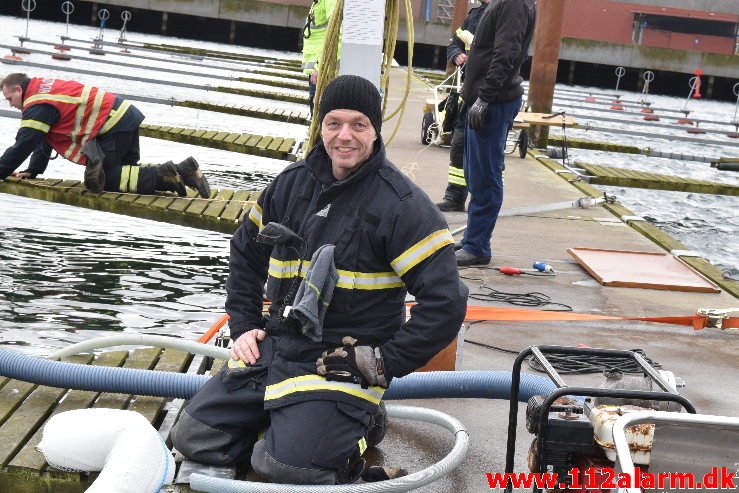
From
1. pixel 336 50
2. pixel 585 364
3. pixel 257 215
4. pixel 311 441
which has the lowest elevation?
pixel 585 364

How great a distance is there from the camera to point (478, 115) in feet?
20.0

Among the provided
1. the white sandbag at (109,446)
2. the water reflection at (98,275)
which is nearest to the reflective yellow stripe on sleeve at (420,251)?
the white sandbag at (109,446)

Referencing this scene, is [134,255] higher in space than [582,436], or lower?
lower

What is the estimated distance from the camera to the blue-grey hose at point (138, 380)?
376cm

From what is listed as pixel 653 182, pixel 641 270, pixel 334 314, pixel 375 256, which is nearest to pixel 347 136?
pixel 375 256

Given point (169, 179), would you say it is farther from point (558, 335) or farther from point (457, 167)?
point (558, 335)

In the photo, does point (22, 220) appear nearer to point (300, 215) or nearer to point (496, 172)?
point (496, 172)

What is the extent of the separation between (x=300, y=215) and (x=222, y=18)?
39198 millimetres

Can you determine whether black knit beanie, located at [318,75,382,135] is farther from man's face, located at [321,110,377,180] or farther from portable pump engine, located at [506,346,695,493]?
portable pump engine, located at [506,346,695,493]

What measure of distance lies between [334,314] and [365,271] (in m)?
0.17

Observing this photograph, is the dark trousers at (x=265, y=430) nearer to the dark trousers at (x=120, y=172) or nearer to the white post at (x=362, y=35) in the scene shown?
the white post at (x=362, y=35)

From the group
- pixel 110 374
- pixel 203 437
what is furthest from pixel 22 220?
pixel 203 437

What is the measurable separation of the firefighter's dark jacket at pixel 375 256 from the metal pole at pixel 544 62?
10732 millimetres

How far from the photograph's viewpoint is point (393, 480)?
311cm
